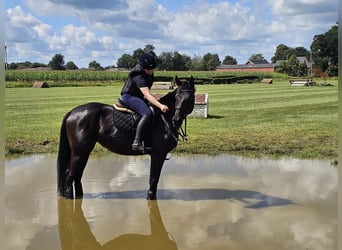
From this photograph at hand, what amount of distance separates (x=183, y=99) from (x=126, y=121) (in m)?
1.08

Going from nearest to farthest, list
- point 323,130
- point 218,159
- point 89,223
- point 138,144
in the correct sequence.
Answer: point 89,223 → point 138,144 → point 218,159 → point 323,130

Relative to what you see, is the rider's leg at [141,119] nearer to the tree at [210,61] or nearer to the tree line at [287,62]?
the tree line at [287,62]

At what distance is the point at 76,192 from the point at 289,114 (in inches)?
587

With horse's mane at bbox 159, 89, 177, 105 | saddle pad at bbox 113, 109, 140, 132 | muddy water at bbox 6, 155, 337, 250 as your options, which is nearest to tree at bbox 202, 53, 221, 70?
muddy water at bbox 6, 155, 337, 250

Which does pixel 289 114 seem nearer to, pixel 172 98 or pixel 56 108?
pixel 56 108

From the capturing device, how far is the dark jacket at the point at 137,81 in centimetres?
711

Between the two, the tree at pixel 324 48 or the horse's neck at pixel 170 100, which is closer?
the horse's neck at pixel 170 100

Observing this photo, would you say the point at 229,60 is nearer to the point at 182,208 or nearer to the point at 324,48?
the point at 324,48

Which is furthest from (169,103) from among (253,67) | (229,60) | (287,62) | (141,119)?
(229,60)

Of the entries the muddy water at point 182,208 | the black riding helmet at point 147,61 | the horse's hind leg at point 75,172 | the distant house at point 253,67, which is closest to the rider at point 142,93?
the black riding helmet at point 147,61

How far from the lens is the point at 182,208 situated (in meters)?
7.00

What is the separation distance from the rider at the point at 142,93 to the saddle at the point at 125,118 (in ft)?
0.32

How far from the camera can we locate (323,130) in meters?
14.7

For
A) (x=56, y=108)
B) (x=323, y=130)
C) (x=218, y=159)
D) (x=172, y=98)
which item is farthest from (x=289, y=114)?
(x=172, y=98)
